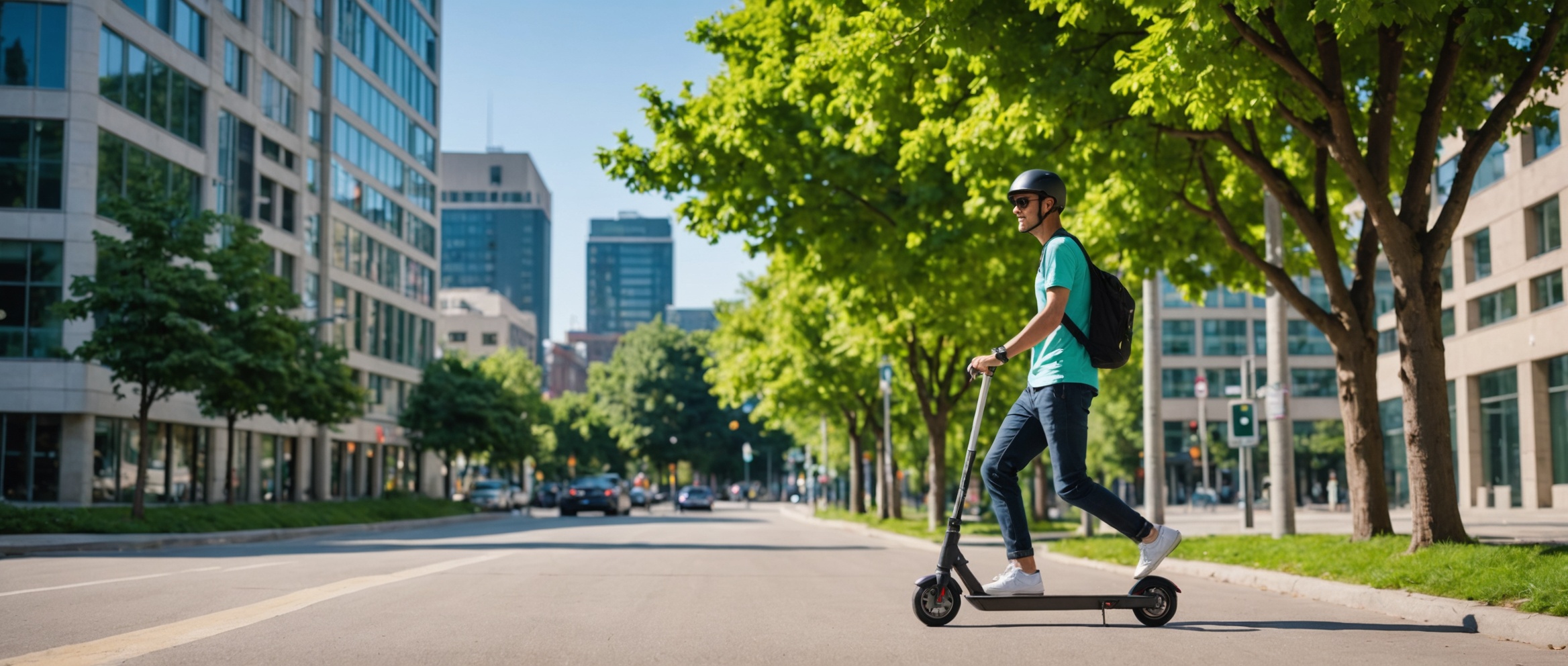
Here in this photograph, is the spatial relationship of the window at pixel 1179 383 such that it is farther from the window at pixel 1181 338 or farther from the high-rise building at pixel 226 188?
the high-rise building at pixel 226 188

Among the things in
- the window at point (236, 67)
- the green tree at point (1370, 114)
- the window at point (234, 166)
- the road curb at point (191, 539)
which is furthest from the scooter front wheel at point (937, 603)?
the window at point (236, 67)

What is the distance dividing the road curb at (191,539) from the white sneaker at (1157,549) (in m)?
16.0

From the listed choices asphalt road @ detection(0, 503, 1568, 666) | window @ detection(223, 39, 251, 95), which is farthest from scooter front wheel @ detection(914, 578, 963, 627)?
window @ detection(223, 39, 251, 95)

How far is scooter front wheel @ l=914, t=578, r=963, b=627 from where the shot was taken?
6836 millimetres

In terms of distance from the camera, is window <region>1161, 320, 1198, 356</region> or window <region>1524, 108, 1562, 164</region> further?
window <region>1161, 320, 1198, 356</region>

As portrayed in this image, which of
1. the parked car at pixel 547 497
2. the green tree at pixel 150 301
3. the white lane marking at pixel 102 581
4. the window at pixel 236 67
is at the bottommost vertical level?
the parked car at pixel 547 497

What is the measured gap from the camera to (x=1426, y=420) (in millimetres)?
10945

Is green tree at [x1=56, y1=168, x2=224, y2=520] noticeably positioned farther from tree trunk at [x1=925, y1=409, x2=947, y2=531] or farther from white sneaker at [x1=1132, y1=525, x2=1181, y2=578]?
white sneaker at [x1=1132, y1=525, x2=1181, y2=578]

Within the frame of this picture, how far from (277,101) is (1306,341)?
57.4 metres

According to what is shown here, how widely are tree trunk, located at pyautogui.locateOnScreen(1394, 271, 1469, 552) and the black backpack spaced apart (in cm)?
504

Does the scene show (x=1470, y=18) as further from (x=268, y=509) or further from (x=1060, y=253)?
(x=268, y=509)

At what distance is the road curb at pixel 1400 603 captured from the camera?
6.89 meters

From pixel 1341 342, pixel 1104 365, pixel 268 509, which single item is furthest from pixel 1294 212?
pixel 268 509

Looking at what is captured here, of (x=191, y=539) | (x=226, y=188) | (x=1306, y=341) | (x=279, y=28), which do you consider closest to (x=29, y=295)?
(x=226, y=188)
